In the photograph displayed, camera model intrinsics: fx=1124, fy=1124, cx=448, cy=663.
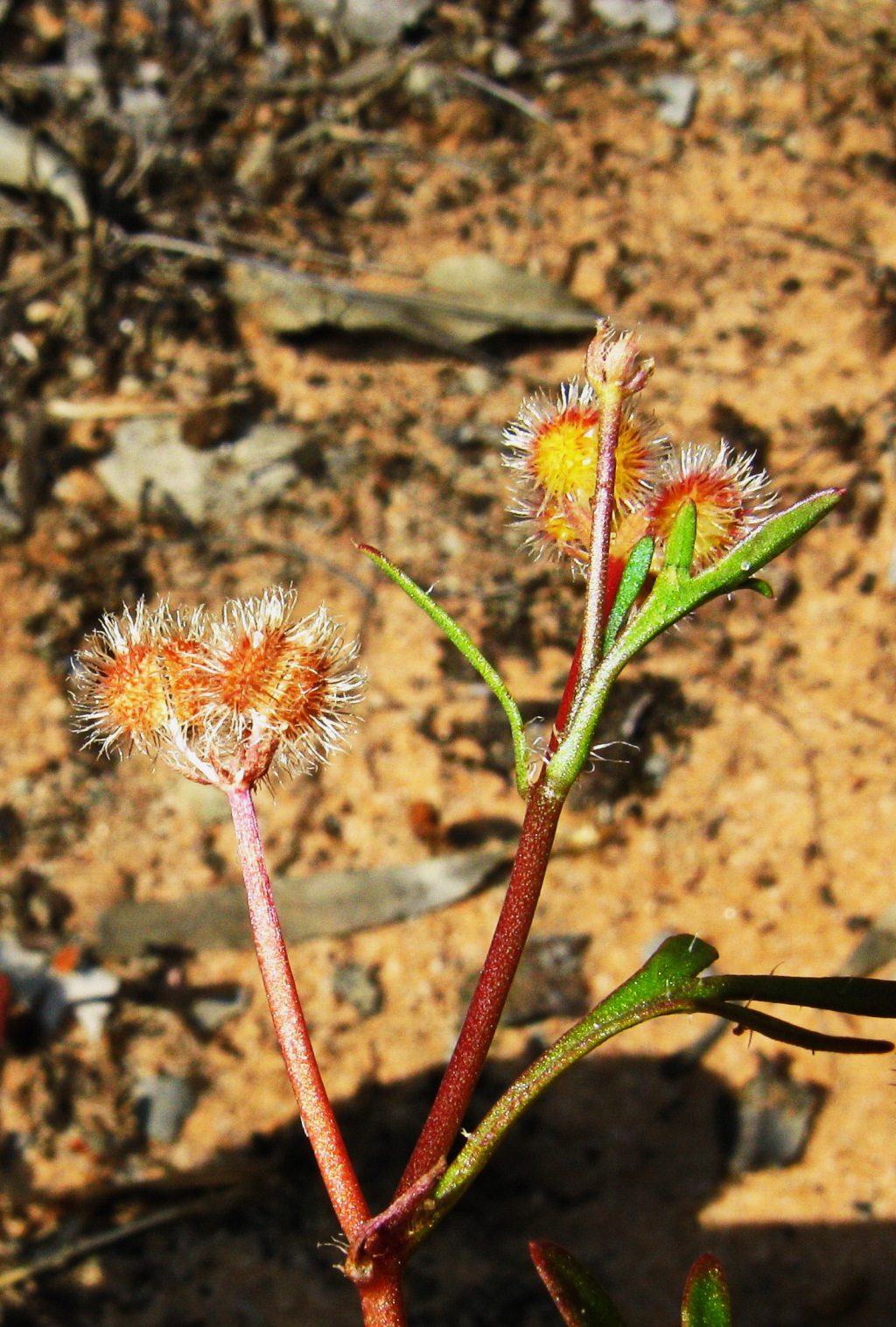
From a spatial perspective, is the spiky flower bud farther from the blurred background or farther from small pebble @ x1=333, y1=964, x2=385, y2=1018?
small pebble @ x1=333, y1=964, x2=385, y2=1018

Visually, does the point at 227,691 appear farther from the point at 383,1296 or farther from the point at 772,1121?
the point at 772,1121

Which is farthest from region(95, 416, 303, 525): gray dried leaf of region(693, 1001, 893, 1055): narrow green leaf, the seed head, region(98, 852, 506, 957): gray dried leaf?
region(693, 1001, 893, 1055): narrow green leaf

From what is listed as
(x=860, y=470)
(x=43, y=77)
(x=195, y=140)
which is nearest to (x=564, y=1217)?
(x=860, y=470)

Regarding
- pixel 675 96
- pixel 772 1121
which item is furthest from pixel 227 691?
pixel 675 96

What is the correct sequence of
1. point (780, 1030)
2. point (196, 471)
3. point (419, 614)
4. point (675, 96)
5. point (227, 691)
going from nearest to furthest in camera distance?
point (780, 1030)
point (227, 691)
point (419, 614)
point (196, 471)
point (675, 96)

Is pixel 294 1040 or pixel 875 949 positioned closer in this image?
pixel 294 1040

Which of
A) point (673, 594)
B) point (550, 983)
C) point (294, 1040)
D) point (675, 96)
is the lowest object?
point (550, 983)

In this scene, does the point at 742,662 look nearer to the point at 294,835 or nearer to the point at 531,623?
the point at 531,623
